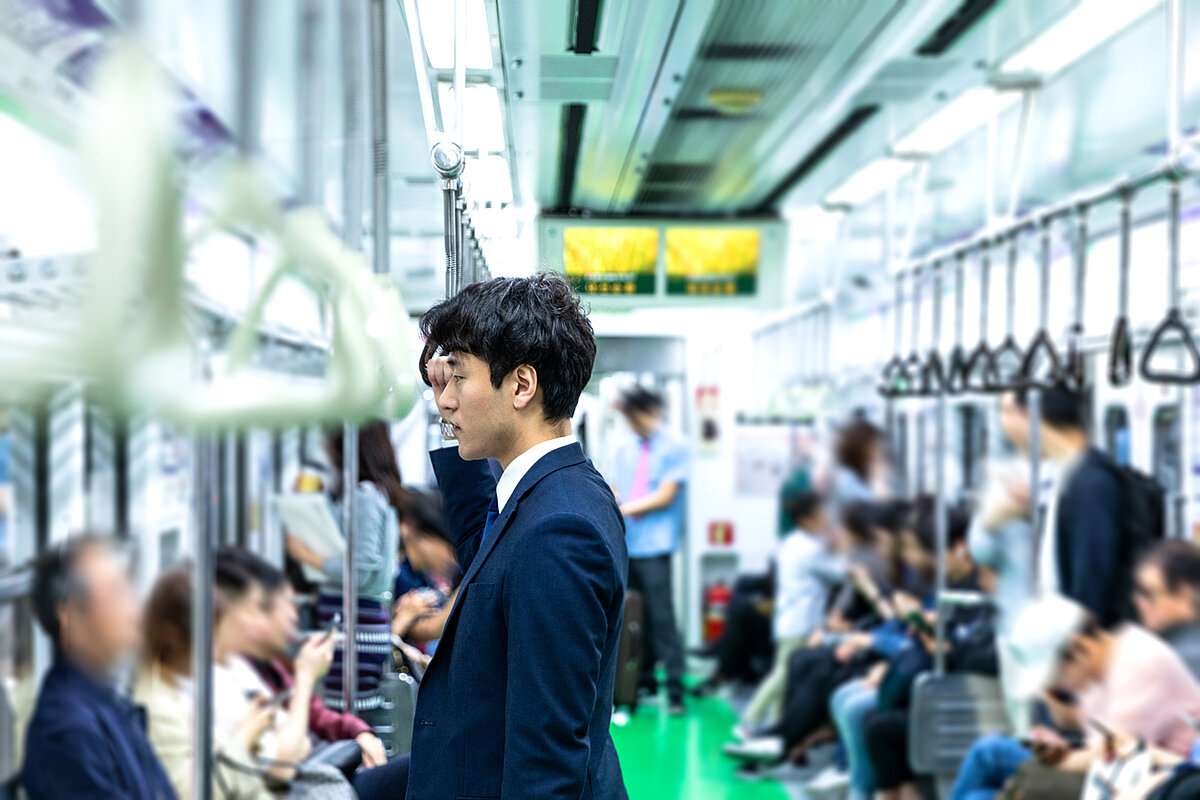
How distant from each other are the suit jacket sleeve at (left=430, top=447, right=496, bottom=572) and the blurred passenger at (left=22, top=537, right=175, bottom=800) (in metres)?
0.78

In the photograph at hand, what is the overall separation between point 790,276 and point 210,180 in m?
4.51

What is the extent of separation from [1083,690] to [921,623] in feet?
3.70

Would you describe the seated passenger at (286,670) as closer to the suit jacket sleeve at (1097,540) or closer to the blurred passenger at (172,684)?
the blurred passenger at (172,684)

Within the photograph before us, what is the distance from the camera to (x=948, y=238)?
566cm

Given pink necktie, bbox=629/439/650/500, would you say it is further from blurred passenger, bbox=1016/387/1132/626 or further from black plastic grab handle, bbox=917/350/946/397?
blurred passenger, bbox=1016/387/1132/626

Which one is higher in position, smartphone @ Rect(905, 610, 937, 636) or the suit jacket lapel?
the suit jacket lapel

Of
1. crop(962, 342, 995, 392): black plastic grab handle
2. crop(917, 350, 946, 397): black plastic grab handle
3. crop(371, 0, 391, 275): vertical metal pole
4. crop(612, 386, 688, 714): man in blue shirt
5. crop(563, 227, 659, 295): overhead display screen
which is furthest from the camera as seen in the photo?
crop(612, 386, 688, 714): man in blue shirt

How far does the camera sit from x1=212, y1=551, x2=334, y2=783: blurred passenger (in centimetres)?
119

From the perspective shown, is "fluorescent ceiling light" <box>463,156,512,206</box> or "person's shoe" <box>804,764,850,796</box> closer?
"fluorescent ceiling light" <box>463,156,512,206</box>

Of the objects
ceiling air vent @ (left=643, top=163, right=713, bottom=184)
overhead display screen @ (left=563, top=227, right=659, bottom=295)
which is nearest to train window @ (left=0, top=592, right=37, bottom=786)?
overhead display screen @ (left=563, top=227, right=659, bottom=295)

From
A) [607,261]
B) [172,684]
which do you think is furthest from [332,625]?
[607,261]

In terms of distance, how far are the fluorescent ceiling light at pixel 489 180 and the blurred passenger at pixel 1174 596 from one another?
2717mm

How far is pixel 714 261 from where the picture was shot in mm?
4797

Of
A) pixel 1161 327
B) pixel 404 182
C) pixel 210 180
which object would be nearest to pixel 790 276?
pixel 1161 327
